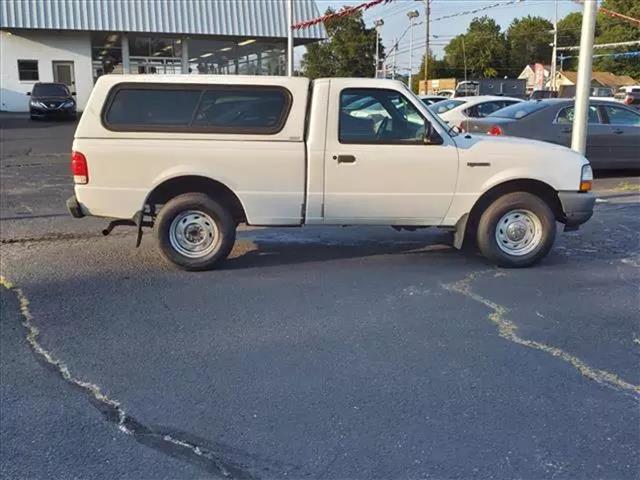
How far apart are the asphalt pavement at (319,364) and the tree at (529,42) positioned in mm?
101938

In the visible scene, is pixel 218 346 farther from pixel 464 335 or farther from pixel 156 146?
pixel 156 146

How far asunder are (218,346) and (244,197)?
2093 millimetres

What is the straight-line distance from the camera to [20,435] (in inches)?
132

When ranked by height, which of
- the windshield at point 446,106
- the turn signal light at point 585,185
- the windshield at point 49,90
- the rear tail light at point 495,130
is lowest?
the turn signal light at point 585,185

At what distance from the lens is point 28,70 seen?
33.9 meters

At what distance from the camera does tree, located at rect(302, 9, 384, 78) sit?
194ft

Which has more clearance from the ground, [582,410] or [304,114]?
[304,114]

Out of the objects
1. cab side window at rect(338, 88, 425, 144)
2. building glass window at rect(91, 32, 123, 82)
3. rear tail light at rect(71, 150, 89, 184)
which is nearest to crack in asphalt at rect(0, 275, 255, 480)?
rear tail light at rect(71, 150, 89, 184)

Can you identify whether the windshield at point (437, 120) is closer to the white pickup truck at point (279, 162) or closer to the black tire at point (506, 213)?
the white pickup truck at point (279, 162)

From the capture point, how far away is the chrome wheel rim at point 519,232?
655 centimetres

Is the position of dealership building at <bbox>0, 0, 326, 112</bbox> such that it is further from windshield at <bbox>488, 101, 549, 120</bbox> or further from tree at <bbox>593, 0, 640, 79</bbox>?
tree at <bbox>593, 0, 640, 79</bbox>

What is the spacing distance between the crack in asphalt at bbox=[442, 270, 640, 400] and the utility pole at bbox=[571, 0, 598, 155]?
15.9 ft

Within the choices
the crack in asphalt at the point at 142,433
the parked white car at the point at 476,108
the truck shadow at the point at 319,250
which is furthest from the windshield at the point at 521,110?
the crack in asphalt at the point at 142,433

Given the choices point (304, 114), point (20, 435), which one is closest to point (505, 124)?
point (304, 114)
